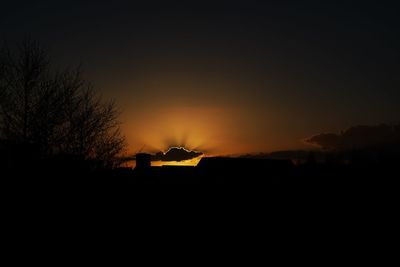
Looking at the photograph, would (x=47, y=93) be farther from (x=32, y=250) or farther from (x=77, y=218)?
(x=32, y=250)

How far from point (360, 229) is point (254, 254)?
267 inches

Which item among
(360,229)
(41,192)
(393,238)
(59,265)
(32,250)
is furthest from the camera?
(360,229)

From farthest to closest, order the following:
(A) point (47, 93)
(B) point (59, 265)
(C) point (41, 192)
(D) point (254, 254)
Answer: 1. (A) point (47, 93)
2. (C) point (41, 192)
3. (D) point (254, 254)
4. (B) point (59, 265)

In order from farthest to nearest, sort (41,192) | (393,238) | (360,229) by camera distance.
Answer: (360,229)
(393,238)
(41,192)

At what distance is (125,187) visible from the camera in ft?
66.6

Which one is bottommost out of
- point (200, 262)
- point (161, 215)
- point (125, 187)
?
point (200, 262)

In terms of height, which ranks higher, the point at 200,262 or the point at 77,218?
the point at 77,218

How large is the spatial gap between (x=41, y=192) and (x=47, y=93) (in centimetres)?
660

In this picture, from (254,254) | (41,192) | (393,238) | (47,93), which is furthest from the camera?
(47,93)

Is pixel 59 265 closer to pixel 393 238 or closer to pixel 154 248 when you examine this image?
pixel 154 248

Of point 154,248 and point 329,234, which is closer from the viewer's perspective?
point 154,248

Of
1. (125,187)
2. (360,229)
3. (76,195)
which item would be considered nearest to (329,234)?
(360,229)

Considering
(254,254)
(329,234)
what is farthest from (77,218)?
(329,234)

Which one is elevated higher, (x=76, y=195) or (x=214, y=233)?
(x=76, y=195)
